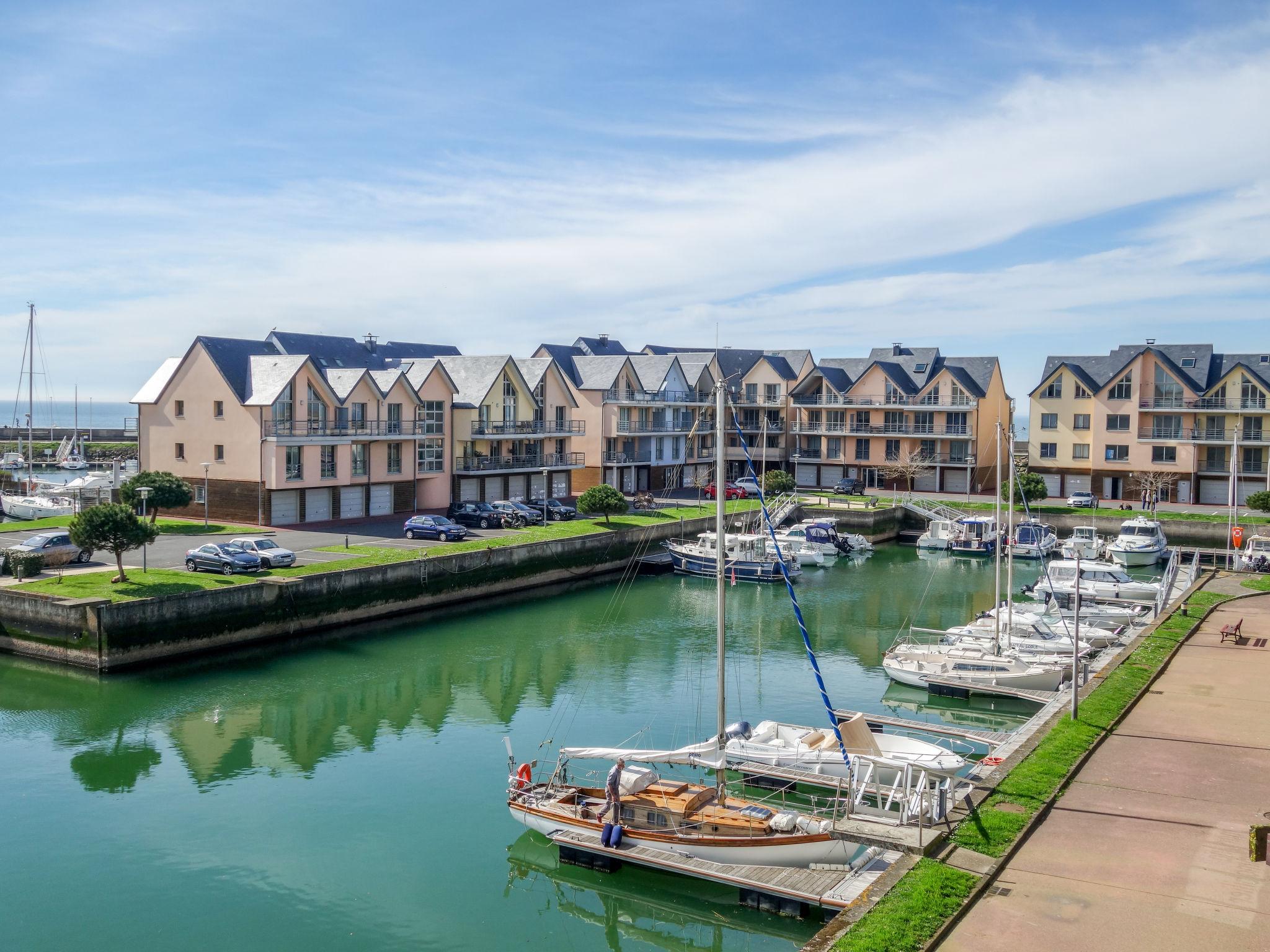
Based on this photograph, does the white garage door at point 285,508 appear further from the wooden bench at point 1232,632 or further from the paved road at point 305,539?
the wooden bench at point 1232,632

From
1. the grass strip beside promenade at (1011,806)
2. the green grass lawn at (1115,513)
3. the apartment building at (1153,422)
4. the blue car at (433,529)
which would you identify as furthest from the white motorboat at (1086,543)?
the blue car at (433,529)

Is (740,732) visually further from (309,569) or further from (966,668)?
(309,569)

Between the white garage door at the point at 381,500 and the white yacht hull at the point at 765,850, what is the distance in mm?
44562

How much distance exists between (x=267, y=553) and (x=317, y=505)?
15787 millimetres

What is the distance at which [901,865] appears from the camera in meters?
18.3

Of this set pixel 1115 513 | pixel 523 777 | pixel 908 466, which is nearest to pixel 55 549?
pixel 523 777

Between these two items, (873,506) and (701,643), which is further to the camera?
(873,506)

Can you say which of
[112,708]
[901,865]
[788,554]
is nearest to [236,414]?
[112,708]

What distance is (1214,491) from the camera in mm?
78812

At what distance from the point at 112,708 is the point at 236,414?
26.6 meters

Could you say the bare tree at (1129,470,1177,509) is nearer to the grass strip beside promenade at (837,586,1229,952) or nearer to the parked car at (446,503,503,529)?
the grass strip beside promenade at (837,586,1229,952)

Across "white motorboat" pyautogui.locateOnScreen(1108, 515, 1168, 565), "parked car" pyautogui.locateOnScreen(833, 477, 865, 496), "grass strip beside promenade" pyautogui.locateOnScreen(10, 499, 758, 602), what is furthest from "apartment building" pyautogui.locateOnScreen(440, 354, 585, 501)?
"white motorboat" pyautogui.locateOnScreen(1108, 515, 1168, 565)

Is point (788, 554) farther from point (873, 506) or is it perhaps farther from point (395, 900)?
point (395, 900)

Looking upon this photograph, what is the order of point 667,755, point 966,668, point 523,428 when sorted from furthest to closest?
point 523,428
point 966,668
point 667,755
